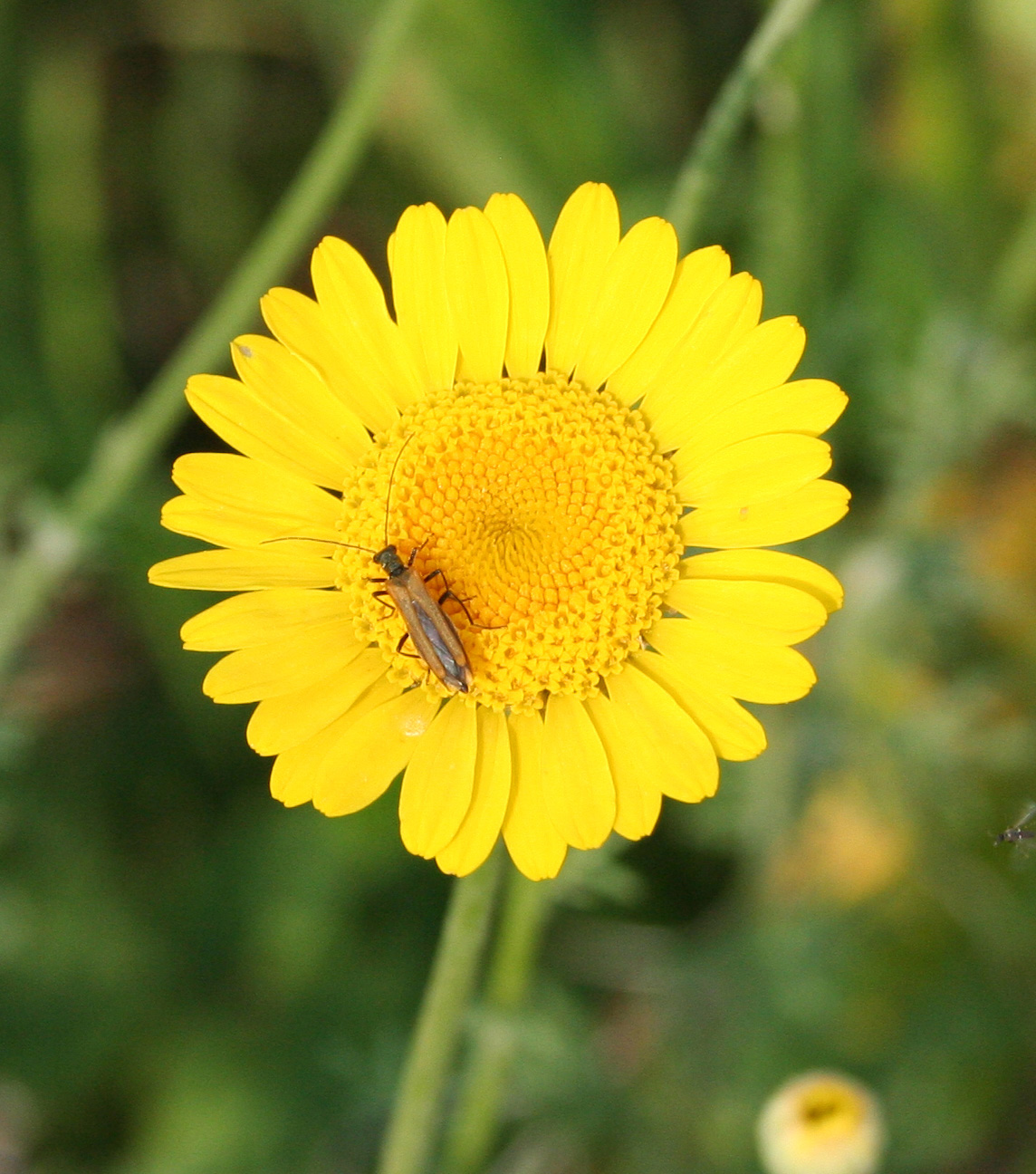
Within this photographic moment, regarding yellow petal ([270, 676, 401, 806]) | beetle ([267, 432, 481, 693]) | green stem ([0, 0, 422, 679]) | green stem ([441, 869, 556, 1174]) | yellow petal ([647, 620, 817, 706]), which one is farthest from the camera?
green stem ([0, 0, 422, 679])

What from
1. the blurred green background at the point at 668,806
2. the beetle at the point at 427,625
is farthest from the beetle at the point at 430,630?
the blurred green background at the point at 668,806

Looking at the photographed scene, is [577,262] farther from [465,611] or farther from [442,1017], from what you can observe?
[442,1017]

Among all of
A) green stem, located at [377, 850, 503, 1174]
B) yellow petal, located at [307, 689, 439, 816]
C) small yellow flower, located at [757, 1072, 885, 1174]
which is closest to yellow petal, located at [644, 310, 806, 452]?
yellow petal, located at [307, 689, 439, 816]

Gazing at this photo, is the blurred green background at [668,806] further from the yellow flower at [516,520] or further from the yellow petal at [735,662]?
the yellow petal at [735,662]

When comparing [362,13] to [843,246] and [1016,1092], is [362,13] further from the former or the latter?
[1016,1092]

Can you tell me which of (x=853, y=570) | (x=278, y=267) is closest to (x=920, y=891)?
(x=853, y=570)

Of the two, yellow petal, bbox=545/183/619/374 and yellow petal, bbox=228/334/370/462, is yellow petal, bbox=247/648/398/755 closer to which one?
yellow petal, bbox=228/334/370/462

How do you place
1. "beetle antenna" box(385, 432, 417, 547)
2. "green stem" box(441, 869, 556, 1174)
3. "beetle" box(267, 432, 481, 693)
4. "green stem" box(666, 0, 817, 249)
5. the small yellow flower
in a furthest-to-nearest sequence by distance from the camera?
"green stem" box(441, 869, 556, 1174)
the small yellow flower
"green stem" box(666, 0, 817, 249)
"beetle antenna" box(385, 432, 417, 547)
"beetle" box(267, 432, 481, 693)
